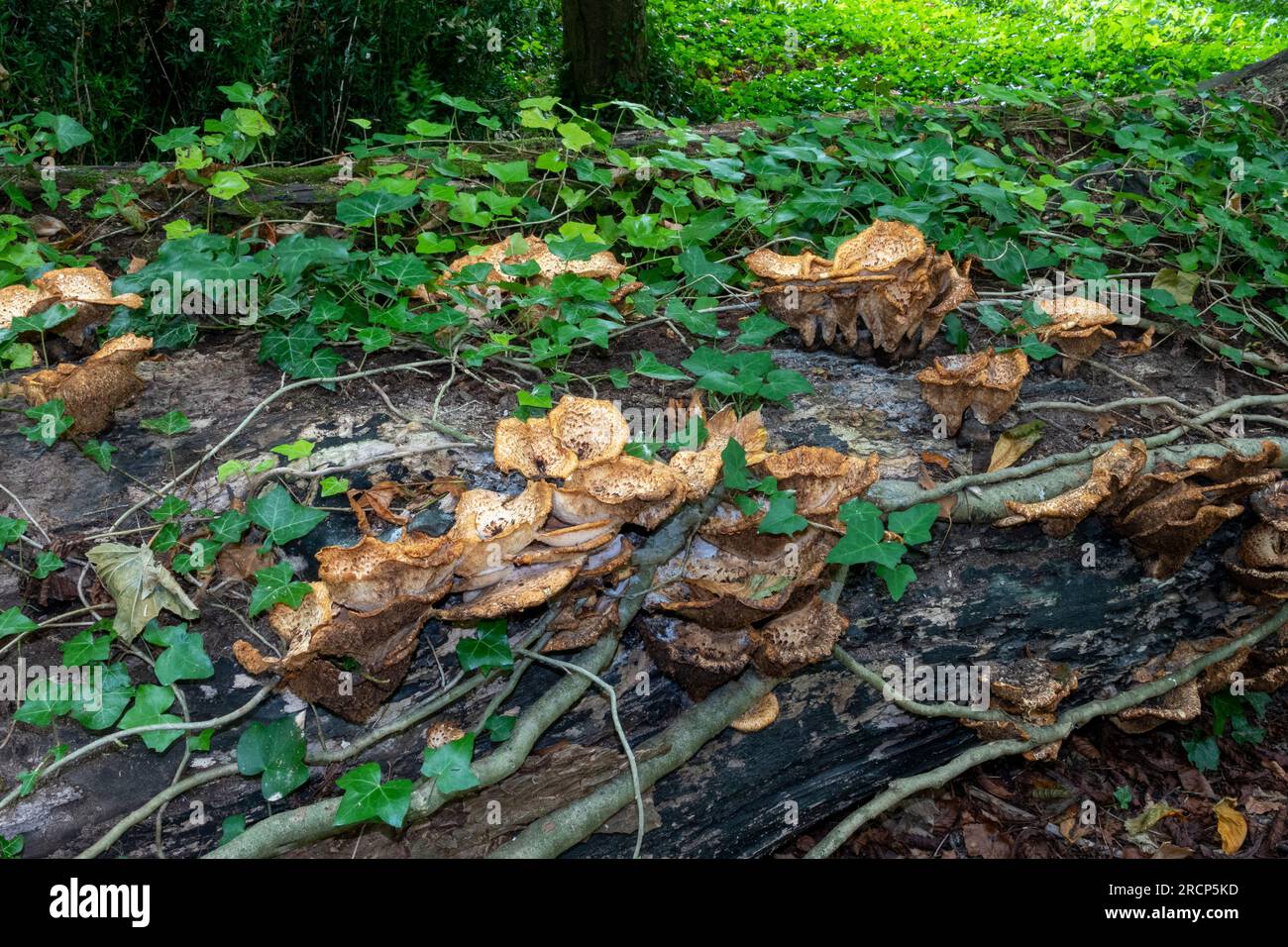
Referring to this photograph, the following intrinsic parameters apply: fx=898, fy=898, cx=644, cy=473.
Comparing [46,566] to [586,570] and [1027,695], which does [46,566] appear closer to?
[586,570]

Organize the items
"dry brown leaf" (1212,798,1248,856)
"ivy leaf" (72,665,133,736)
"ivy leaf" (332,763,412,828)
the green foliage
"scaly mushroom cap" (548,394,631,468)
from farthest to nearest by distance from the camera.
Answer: the green foliage → "dry brown leaf" (1212,798,1248,856) → "scaly mushroom cap" (548,394,631,468) → "ivy leaf" (72,665,133,736) → "ivy leaf" (332,763,412,828)

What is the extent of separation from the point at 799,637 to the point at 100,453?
2.47m

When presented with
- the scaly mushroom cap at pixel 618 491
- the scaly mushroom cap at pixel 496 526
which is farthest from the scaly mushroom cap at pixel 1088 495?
the scaly mushroom cap at pixel 496 526

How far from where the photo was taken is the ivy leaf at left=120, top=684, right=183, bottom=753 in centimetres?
254

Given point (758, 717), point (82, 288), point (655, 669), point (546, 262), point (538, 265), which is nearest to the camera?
point (655, 669)

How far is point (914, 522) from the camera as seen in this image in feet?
9.62

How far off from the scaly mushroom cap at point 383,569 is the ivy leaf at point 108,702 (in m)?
0.70

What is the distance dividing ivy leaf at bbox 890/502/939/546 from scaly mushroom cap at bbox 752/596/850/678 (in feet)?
1.08

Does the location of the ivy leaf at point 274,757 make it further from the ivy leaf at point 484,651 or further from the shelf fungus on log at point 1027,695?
the shelf fungus on log at point 1027,695

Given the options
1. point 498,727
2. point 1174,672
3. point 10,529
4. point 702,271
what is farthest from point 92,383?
point 1174,672

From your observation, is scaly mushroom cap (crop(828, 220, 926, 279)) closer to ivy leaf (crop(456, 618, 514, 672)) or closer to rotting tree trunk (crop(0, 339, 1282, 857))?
rotting tree trunk (crop(0, 339, 1282, 857))

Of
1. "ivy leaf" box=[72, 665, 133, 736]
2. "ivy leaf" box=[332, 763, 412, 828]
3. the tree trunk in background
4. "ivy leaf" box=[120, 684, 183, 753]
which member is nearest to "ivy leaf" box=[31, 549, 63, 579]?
"ivy leaf" box=[72, 665, 133, 736]

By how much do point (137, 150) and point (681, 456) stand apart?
5587 millimetres

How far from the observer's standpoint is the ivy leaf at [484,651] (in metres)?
2.68
